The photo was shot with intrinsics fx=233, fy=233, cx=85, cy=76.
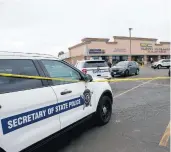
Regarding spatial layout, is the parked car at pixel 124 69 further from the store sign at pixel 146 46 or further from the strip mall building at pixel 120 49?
the store sign at pixel 146 46

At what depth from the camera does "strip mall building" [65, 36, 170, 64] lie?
43.9 m

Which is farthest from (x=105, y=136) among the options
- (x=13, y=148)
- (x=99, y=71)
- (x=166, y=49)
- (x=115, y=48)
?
(x=166, y=49)

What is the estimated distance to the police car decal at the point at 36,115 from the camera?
2900mm

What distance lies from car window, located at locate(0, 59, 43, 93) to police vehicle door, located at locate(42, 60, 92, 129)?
1.09 ft

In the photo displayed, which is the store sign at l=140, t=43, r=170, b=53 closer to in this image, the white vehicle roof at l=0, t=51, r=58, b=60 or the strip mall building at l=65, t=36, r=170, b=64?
the strip mall building at l=65, t=36, r=170, b=64

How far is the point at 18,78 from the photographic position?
11.1 feet

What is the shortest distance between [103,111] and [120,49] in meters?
42.5

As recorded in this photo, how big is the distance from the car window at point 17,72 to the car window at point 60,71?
35cm

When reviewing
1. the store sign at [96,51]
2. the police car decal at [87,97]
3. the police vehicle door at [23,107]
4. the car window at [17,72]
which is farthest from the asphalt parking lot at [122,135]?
the store sign at [96,51]

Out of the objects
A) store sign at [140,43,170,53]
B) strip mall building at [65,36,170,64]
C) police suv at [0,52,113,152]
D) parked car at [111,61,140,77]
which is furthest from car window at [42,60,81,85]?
store sign at [140,43,170,53]

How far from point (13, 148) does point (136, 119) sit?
3.73 metres

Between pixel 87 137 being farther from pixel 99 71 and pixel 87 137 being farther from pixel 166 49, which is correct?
pixel 166 49

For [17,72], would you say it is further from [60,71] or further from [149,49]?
[149,49]

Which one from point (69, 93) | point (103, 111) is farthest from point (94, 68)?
point (69, 93)
